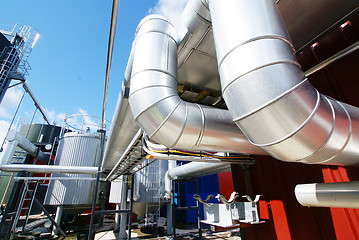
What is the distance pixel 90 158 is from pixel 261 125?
8.30 m

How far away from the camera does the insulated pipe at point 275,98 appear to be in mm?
780

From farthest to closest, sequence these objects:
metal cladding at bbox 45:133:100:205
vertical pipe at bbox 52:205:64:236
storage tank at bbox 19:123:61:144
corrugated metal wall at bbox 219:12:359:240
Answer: storage tank at bbox 19:123:61:144
metal cladding at bbox 45:133:100:205
vertical pipe at bbox 52:205:64:236
corrugated metal wall at bbox 219:12:359:240

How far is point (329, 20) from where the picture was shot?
1.76m

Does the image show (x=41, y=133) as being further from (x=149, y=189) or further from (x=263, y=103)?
(x=263, y=103)

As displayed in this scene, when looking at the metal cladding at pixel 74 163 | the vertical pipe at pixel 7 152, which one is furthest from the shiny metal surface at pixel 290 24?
the metal cladding at pixel 74 163

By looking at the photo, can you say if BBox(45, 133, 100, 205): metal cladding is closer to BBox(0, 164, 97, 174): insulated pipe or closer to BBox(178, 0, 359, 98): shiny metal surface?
BBox(0, 164, 97, 174): insulated pipe

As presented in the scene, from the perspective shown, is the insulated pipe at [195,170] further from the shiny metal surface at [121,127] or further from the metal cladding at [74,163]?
the metal cladding at [74,163]

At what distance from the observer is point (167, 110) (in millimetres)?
1311

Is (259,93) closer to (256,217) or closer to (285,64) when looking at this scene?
(285,64)

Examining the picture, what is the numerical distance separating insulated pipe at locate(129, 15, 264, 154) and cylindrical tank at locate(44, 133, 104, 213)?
7168 mm

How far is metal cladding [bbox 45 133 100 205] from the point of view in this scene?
A: 6797mm

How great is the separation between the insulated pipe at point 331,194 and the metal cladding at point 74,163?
794 cm

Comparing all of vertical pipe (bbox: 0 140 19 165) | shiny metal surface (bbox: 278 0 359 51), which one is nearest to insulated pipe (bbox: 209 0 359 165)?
shiny metal surface (bbox: 278 0 359 51)

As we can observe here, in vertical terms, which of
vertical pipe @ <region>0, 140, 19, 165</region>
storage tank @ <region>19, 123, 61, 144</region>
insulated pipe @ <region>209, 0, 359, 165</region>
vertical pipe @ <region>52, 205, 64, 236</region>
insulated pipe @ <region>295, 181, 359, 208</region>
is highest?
storage tank @ <region>19, 123, 61, 144</region>
